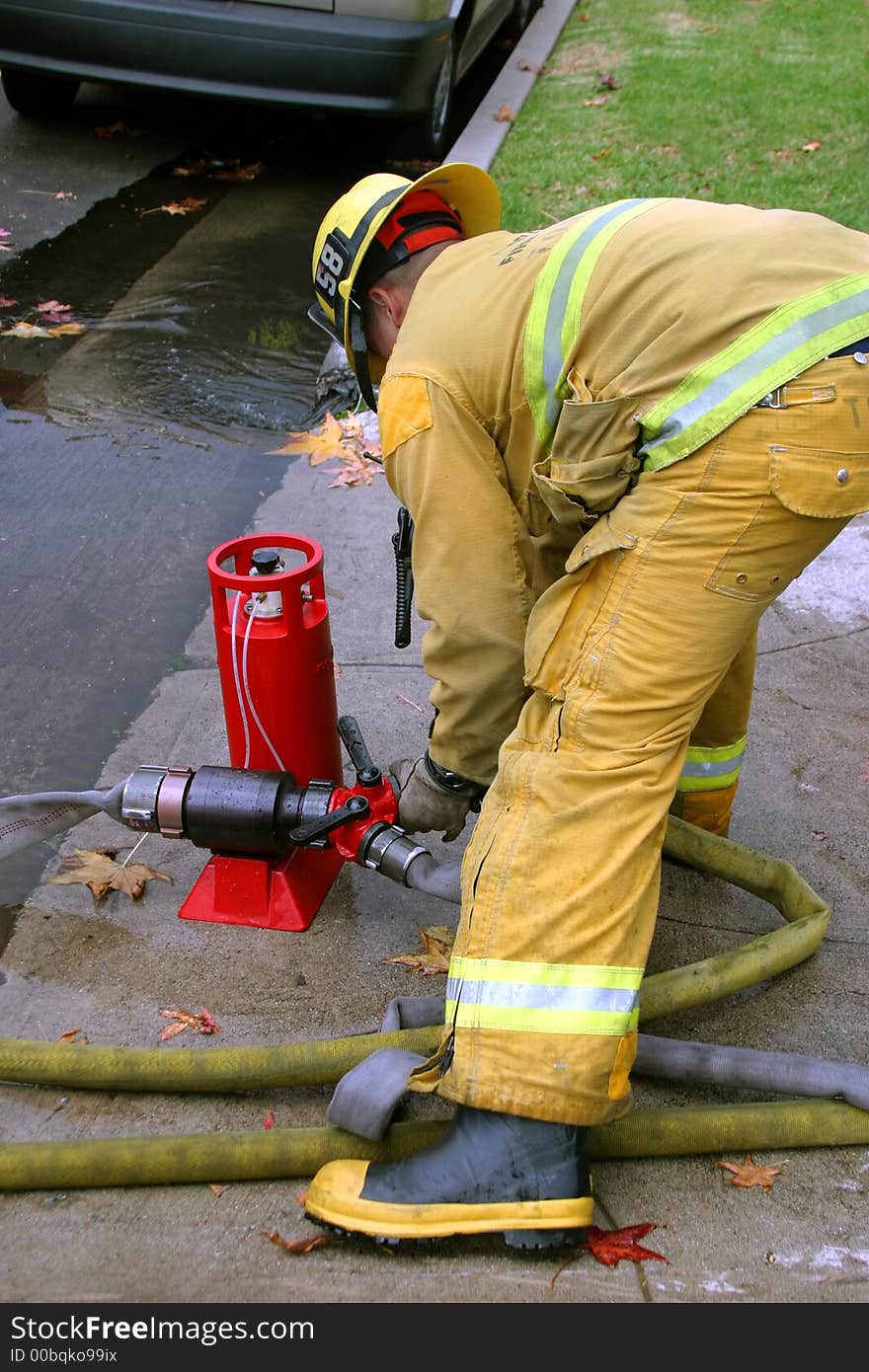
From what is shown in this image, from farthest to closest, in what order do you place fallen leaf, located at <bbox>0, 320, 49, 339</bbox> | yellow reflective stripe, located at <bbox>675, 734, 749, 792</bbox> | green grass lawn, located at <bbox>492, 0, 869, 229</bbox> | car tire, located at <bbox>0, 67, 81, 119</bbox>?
car tire, located at <bbox>0, 67, 81, 119</bbox> < green grass lawn, located at <bbox>492, 0, 869, 229</bbox> < fallen leaf, located at <bbox>0, 320, 49, 339</bbox> < yellow reflective stripe, located at <bbox>675, 734, 749, 792</bbox>

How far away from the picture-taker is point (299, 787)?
2721 millimetres

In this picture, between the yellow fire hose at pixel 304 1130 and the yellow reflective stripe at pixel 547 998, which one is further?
the yellow fire hose at pixel 304 1130

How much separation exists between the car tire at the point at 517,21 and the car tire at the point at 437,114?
8.89ft

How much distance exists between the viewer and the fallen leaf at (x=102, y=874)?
2.97 meters

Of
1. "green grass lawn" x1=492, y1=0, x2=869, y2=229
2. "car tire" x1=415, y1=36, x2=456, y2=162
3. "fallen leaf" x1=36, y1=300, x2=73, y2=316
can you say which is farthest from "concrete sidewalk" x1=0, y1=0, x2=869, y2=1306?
"car tire" x1=415, y1=36, x2=456, y2=162

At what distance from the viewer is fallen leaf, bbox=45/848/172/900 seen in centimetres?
297

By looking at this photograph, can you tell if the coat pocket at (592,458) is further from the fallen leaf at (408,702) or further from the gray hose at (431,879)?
the fallen leaf at (408,702)

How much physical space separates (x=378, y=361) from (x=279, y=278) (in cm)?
369

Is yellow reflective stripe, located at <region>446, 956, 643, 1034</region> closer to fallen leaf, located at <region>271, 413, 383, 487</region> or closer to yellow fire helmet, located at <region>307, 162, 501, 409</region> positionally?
yellow fire helmet, located at <region>307, 162, 501, 409</region>

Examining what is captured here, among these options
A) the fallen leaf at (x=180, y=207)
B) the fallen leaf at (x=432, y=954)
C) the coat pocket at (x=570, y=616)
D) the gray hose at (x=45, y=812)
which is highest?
the coat pocket at (x=570, y=616)

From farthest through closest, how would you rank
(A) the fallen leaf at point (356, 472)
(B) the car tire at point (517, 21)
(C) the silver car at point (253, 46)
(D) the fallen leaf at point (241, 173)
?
(B) the car tire at point (517, 21)
(D) the fallen leaf at point (241, 173)
(C) the silver car at point (253, 46)
(A) the fallen leaf at point (356, 472)

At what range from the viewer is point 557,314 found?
2236mm

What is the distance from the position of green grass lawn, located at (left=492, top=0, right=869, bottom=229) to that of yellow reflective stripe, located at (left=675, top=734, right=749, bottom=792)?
4.25 metres

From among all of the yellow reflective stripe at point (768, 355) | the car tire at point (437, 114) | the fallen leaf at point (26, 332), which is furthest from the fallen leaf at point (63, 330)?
the yellow reflective stripe at point (768, 355)
